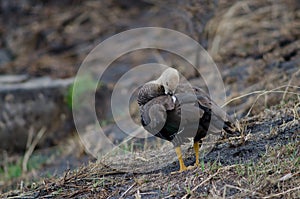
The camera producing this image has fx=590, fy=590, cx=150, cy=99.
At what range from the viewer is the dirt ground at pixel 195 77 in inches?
170

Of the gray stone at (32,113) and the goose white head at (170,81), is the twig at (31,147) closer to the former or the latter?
the gray stone at (32,113)

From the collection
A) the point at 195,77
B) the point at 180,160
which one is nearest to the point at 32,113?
the point at 195,77

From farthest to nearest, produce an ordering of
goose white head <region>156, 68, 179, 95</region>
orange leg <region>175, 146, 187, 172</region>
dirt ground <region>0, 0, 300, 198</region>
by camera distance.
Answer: orange leg <region>175, 146, 187, 172</region>, goose white head <region>156, 68, 179, 95</region>, dirt ground <region>0, 0, 300, 198</region>

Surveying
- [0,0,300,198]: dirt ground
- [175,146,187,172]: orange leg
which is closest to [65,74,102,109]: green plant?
[0,0,300,198]: dirt ground

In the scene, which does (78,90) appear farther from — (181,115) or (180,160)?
(181,115)

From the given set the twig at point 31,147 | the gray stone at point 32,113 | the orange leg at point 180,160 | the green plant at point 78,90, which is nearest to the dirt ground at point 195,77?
the orange leg at point 180,160

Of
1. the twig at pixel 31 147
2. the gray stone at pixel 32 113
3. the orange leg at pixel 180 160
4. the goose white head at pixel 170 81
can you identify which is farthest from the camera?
the gray stone at pixel 32 113

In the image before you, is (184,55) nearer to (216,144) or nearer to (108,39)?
(108,39)

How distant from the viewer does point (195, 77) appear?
9.09 metres

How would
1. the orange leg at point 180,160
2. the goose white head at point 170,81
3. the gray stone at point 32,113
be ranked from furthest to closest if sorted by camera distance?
the gray stone at point 32,113, the orange leg at point 180,160, the goose white head at point 170,81

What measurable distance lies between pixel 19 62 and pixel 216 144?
24.0ft

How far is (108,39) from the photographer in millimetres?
12039

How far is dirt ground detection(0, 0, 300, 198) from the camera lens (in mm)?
4324

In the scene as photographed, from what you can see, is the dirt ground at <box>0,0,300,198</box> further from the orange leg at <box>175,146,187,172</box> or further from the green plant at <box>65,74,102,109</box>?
the green plant at <box>65,74,102,109</box>
